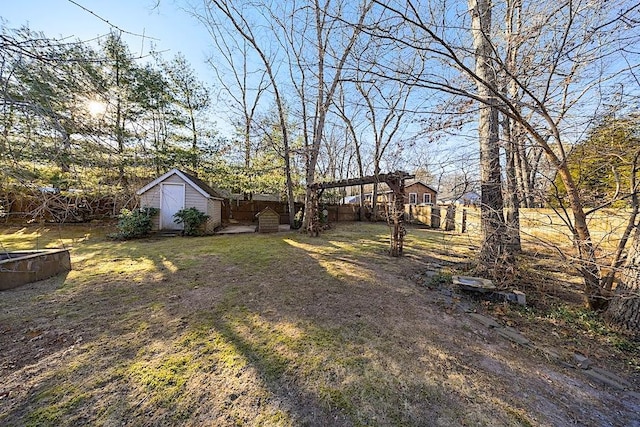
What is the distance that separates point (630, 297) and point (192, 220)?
10.8 m

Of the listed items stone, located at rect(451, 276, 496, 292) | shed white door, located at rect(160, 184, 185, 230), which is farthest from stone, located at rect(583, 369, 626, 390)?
shed white door, located at rect(160, 184, 185, 230)

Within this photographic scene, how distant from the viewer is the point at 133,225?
8.43 m

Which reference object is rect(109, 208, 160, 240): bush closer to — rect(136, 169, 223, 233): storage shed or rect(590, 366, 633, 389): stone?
rect(136, 169, 223, 233): storage shed

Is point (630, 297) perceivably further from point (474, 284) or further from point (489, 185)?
point (489, 185)

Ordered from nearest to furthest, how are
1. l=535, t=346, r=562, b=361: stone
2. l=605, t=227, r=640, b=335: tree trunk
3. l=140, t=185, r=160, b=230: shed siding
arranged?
1. l=535, t=346, r=562, b=361: stone
2. l=605, t=227, r=640, b=335: tree trunk
3. l=140, t=185, r=160, b=230: shed siding

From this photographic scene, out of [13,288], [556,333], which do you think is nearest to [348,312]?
[556,333]

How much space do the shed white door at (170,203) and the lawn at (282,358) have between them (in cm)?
630

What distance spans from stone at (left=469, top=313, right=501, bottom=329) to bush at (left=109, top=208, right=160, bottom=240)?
9.88 m

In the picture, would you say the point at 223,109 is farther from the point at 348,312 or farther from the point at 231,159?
the point at 348,312

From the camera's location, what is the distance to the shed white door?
10.2 m

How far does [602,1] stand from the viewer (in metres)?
2.24

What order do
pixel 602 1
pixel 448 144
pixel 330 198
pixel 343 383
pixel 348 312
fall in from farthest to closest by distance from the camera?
pixel 330 198 → pixel 448 144 → pixel 348 312 → pixel 602 1 → pixel 343 383

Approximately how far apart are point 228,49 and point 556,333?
53.5ft

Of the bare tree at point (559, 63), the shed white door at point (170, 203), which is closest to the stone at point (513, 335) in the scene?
the bare tree at point (559, 63)
